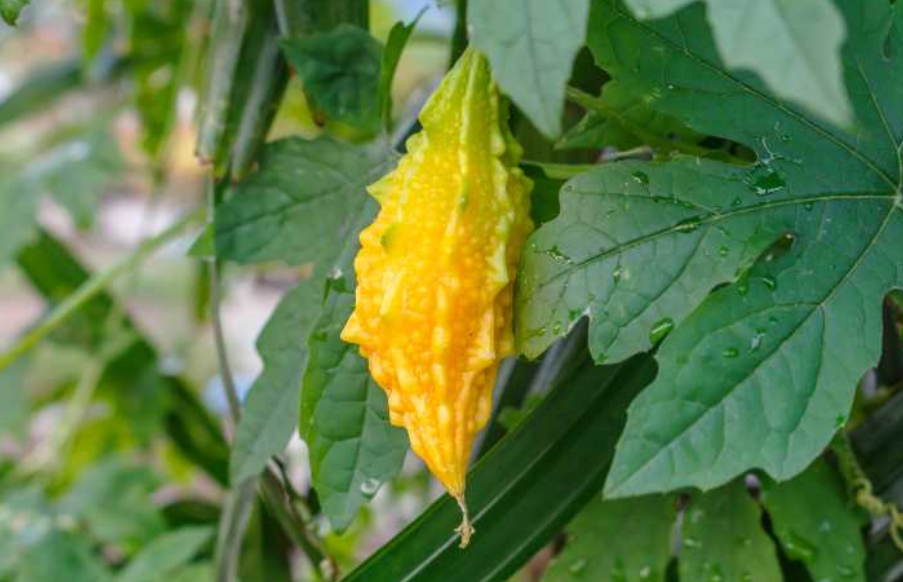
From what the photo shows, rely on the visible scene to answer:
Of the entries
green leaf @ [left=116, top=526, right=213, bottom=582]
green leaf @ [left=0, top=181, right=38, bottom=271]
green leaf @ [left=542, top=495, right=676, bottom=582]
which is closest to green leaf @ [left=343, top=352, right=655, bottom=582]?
green leaf @ [left=542, top=495, right=676, bottom=582]

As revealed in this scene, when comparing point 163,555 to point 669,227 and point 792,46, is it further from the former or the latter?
point 792,46

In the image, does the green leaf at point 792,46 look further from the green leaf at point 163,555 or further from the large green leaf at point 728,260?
the green leaf at point 163,555

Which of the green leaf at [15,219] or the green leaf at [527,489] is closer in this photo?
the green leaf at [527,489]

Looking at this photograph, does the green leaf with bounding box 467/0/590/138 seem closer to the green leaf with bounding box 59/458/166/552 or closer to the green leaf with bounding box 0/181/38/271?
the green leaf with bounding box 59/458/166/552

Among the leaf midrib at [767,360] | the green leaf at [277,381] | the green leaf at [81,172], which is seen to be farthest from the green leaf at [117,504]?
the leaf midrib at [767,360]

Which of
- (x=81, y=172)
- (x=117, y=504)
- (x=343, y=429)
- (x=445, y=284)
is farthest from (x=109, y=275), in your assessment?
(x=445, y=284)

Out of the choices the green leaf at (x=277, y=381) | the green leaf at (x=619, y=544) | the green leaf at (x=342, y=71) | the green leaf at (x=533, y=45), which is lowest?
the green leaf at (x=619, y=544)

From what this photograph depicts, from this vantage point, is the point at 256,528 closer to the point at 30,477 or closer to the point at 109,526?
the point at 109,526
